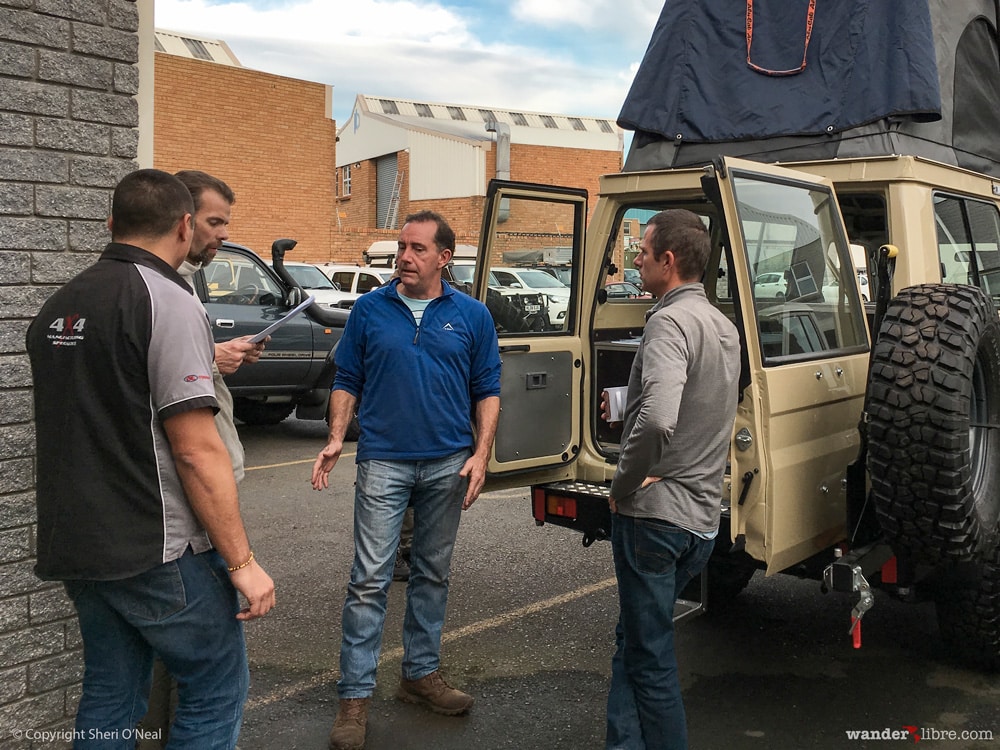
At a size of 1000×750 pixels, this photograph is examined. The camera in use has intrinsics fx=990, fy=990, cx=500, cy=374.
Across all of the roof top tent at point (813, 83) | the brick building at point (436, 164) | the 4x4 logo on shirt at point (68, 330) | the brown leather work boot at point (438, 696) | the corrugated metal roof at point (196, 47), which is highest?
the corrugated metal roof at point (196, 47)

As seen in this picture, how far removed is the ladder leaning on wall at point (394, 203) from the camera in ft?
131

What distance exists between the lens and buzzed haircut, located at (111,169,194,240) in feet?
7.92

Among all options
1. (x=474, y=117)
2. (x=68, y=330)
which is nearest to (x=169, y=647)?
(x=68, y=330)

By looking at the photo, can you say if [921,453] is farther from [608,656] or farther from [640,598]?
[608,656]

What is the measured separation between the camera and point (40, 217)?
321cm

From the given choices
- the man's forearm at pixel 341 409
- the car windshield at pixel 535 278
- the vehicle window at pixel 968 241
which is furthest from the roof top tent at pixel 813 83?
the man's forearm at pixel 341 409

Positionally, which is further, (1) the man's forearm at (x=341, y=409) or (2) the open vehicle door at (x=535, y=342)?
(2) the open vehicle door at (x=535, y=342)

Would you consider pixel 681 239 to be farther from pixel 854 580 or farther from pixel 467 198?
pixel 467 198

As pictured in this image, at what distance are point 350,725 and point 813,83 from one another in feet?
11.8

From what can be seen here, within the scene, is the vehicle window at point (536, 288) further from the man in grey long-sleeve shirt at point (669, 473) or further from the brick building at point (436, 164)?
the brick building at point (436, 164)

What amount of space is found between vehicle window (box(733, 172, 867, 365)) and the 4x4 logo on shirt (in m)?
2.35

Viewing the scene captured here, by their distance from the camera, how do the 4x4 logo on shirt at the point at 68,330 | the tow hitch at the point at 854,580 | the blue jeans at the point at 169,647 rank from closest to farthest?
1. the 4x4 logo on shirt at the point at 68,330
2. the blue jeans at the point at 169,647
3. the tow hitch at the point at 854,580

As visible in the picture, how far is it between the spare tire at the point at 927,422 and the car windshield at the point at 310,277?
40.7 feet

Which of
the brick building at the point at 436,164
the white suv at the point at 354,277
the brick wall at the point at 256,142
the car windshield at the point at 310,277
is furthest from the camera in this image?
the brick building at the point at 436,164
